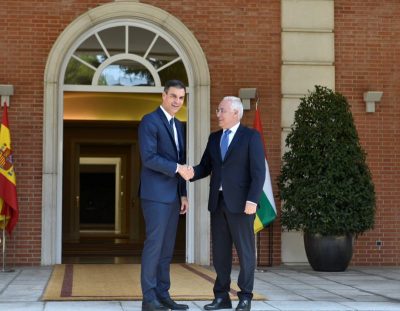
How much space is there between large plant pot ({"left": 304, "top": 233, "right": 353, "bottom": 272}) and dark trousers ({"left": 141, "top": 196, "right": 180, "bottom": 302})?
12.9ft

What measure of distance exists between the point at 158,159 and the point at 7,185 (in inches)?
166

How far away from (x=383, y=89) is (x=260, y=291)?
442 centimetres

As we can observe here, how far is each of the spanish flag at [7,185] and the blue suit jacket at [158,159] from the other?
397 cm

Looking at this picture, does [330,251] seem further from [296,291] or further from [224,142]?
[224,142]

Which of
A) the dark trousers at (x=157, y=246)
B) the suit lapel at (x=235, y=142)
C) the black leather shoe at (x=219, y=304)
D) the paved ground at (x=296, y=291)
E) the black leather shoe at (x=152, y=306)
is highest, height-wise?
the suit lapel at (x=235, y=142)

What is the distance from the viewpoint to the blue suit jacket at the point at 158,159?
4844 mm

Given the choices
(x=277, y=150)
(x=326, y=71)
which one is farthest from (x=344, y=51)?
(x=277, y=150)

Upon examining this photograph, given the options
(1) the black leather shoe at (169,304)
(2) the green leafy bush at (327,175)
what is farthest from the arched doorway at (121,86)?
(1) the black leather shoe at (169,304)

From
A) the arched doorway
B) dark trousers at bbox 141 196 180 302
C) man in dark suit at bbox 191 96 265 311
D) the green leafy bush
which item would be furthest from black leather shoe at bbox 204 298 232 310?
the arched doorway

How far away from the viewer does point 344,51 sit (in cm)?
982

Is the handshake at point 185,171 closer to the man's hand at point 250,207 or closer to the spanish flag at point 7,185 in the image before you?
the man's hand at point 250,207

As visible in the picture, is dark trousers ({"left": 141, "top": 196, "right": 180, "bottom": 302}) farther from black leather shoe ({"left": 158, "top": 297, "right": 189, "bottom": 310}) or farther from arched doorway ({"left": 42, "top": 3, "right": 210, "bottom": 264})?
arched doorway ({"left": 42, "top": 3, "right": 210, "bottom": 264})

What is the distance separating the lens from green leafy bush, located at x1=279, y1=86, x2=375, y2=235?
850cm

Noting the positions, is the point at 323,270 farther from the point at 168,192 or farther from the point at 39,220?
the point at 168,192
